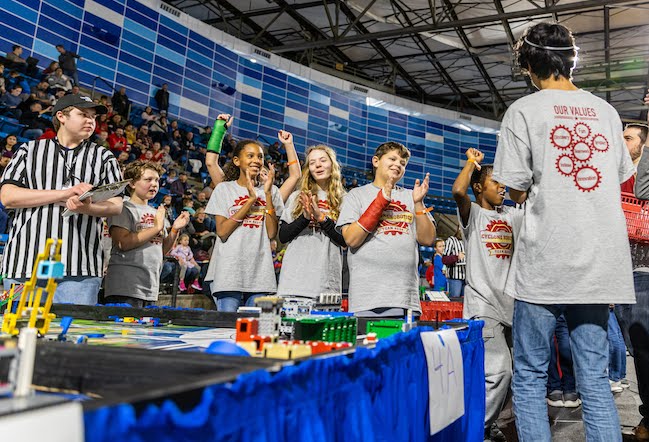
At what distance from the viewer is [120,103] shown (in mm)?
10023

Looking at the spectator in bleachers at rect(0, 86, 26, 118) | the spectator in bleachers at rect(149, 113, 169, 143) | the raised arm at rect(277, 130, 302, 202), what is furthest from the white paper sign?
the spectator in bleachers at rect(149, 113, 169, 143)

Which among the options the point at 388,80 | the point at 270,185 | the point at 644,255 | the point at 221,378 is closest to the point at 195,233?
the point at 270,185

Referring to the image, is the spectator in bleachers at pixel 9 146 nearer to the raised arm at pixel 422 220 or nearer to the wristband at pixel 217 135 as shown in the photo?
the wristband at pixel 217 135

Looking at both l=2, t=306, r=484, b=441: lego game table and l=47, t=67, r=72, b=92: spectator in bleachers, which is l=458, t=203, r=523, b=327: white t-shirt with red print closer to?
l=2, t=306, r=484, b=441: lego game table

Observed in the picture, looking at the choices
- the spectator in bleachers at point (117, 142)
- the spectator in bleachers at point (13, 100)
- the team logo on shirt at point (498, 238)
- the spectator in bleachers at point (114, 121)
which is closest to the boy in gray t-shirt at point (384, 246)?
the team logo on shirt at point (498, 238)

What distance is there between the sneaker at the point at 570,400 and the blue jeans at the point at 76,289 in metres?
2.75

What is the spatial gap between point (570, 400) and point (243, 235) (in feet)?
7.32

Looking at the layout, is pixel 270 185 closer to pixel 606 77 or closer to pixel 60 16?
pixel 60 16

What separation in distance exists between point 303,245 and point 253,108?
11128 mm

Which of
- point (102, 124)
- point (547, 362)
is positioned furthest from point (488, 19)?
point (547, 362)

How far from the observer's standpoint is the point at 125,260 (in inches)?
121

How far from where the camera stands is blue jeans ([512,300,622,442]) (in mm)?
1588

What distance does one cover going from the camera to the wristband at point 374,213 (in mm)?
2301

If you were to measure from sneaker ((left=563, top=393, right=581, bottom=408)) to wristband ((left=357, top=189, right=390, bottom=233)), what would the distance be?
1923 millimetres
